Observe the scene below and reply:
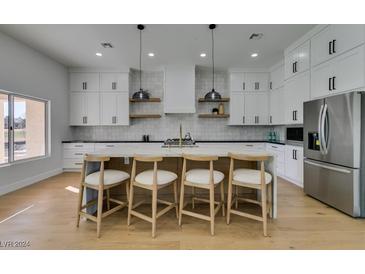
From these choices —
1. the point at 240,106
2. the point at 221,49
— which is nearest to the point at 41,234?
the point at 221,49

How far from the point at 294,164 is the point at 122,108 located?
14.7 ft

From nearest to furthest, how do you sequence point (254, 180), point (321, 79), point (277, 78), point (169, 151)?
1. point (254, 180)
2. point (169, 151)
3. point (321, 79)
4. point (277, 78)

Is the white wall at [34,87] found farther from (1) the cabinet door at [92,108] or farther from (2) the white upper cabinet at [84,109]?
(1) the cabinet door at [92,108]

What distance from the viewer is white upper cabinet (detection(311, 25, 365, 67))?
8.50 ft

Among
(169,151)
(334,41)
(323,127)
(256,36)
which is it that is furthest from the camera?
(256,36)

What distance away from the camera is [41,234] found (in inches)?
85.1

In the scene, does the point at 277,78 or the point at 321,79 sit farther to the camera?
the point at 277,78

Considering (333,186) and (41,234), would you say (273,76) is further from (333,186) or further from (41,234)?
(41,234)

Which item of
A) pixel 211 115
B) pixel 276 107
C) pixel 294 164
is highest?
pixel 276 107

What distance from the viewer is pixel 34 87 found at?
13.6 ft

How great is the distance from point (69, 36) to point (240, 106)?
4.32m

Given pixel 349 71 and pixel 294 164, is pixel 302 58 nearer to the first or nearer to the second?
pixel 349 71

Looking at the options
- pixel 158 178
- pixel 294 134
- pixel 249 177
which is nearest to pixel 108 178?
pixel 158 178

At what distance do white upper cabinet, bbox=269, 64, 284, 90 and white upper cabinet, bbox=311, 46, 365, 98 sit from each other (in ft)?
4.74
